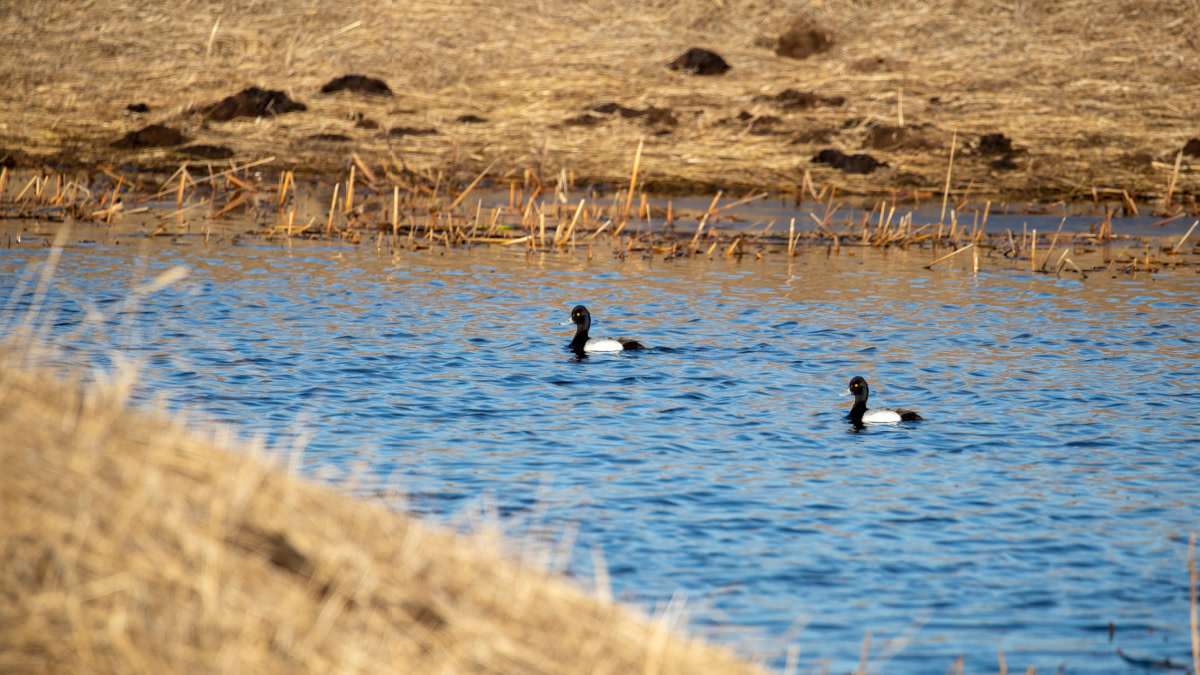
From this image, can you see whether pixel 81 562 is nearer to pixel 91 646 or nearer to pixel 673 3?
pixel 91 646

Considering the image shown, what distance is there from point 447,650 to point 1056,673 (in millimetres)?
3385

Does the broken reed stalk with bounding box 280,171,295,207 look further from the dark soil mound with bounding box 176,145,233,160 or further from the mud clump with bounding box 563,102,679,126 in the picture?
the mud clump with bounding box 563,102,679,126

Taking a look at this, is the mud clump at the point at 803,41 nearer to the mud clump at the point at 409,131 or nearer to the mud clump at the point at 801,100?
the mud clump at the point at 801,100

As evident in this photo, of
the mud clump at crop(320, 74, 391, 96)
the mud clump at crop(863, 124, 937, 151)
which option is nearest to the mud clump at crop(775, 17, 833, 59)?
the mud clump at crop(863, 124, 937, 151)

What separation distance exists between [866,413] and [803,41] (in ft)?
79.8

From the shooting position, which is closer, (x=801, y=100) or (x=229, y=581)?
(x=229, y=581)

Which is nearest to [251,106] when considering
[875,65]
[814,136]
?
[814,136]

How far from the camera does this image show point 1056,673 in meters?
6.27

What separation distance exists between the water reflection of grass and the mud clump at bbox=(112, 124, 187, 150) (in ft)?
10.4

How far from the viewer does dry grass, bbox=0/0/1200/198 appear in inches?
1079

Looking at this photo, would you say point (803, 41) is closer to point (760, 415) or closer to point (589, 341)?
point (589, 341)

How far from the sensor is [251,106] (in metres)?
30.5

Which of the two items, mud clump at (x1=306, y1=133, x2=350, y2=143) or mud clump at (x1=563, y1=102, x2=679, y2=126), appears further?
mud clump at (x1=563, y1=102, x2=679, y2=126)

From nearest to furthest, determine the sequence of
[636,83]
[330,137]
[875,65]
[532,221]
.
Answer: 1. [532,221]
2. [330,137]
3. [636,83]
4. [875,65]
